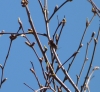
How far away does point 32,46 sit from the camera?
7.14ft

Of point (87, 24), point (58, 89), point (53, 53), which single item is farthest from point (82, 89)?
point (87, 24)

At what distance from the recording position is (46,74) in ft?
7.16

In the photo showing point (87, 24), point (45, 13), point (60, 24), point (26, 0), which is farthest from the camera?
point (87, 24)

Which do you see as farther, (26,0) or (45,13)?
(45,13)

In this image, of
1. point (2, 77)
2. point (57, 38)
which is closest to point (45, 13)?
point (57, 38)

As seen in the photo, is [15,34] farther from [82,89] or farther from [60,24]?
[82,89]

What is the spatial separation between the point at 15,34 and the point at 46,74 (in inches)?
16.5

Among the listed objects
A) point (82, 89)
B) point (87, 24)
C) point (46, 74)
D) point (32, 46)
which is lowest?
point (82, 89)

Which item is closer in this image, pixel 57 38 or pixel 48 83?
pixel 48 83

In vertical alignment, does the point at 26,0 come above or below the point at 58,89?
above

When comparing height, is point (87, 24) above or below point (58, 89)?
above

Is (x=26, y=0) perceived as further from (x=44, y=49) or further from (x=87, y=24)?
(x=87, y=24)

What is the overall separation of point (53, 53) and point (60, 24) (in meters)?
0.27

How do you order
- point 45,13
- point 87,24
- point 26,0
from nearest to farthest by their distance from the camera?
point 26,0 → point 45,13 → point 87,24
